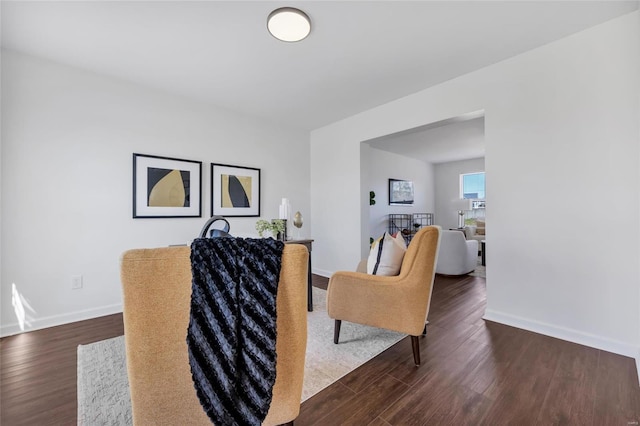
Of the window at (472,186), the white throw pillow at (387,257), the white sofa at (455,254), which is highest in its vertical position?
the window at (472,186)

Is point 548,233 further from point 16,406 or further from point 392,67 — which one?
point 16,406

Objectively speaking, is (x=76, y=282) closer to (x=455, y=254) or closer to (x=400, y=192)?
(x=455, y=254)

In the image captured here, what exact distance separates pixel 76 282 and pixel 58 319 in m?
0.35

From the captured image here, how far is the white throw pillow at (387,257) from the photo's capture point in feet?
6.56

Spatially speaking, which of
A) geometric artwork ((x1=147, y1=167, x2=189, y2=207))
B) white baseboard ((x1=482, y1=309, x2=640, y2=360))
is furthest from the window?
geometric artwork ((x1=147, y1=167, x2=189, y2=207))

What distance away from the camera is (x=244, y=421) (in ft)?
2.96

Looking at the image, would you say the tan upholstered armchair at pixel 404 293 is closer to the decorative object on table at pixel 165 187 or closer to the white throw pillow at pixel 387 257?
the white throw pillow at pixel 387 257

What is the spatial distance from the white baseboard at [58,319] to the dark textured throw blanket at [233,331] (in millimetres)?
2654

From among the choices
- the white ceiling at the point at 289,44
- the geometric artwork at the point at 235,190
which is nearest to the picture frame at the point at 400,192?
the white ceiling at the point at 289,44

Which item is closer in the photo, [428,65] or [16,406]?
[16,406]

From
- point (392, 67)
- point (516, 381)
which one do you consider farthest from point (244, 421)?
point (392, 67)

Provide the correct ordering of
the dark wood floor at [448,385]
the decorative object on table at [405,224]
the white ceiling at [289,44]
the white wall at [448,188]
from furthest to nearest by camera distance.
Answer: the white wall at [448,188] < the decorative object on table at [405,224] < the white ceiling at [289,44] < the dark wood floor at [448,385]

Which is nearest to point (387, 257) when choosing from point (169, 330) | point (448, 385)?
point (448, 385)

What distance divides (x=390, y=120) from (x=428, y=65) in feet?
3.06
